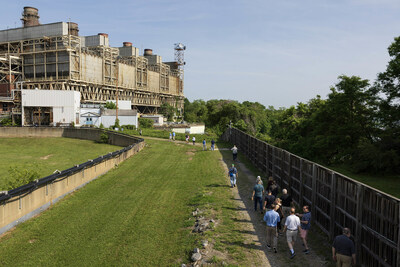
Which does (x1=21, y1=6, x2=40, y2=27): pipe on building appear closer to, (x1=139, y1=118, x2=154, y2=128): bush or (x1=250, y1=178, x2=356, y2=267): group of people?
(x1=139, y1=118, x2=154, y2=128): bush

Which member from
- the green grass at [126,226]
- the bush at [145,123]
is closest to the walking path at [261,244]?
the green grass at [126,226]

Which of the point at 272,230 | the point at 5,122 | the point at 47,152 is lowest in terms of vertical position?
the point at 47,152

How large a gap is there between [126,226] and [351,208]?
28.9 feet

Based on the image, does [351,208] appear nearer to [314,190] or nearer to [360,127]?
[314,190]

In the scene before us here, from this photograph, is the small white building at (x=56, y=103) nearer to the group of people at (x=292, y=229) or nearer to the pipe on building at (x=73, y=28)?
the pipe on building at (x=73, y=28)

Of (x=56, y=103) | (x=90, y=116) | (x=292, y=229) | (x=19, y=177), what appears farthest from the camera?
(x=90, y=116)

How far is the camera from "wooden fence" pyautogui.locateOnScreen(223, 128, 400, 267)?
869 centimetres

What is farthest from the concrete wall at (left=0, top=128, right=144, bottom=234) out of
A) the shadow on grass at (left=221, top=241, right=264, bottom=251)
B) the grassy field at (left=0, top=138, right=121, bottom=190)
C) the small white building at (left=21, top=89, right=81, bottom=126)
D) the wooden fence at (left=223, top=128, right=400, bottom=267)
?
the small white building at (left=21, top=89, right=81, bottom=126)

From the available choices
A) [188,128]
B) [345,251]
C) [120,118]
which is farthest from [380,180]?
[188,128]

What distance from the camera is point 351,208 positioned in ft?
35.0

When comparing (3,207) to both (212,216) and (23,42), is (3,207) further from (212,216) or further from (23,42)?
(23,42)

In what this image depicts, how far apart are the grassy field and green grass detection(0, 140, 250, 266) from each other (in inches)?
511

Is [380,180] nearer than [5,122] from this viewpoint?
Yes

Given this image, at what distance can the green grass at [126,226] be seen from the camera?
1102 cm
